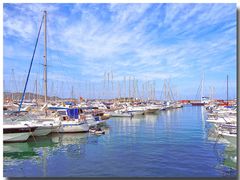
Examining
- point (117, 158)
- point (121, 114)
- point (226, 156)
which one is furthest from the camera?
point (121, 114)

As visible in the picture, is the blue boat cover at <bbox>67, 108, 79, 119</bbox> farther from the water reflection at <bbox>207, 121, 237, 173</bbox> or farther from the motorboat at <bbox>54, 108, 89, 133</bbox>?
the water reflection at <bbox>207, 121, 237, 173</bbox>

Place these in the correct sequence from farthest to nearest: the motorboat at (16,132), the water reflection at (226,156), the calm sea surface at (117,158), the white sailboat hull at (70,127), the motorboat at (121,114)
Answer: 1. the motorboat at (121,114)
2. the white sailboat hull at (70,127)
3. the motorboat at (16,132)
4. the water reflection at (226,156)
5. the calm sea surface at (117,158)

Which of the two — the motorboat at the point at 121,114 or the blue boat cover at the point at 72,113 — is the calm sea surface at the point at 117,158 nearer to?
the blue boat cover at the point at 72,113

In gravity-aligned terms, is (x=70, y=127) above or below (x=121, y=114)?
above

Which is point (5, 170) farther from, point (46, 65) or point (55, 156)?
point (46, 65)

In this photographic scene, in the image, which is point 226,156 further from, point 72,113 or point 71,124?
point 72,113

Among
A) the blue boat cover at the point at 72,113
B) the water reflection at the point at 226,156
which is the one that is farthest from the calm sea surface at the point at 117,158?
the blue boat cover at the point at 72,113

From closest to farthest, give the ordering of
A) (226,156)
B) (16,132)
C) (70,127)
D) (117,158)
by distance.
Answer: (117,158) < (226,156) < (16,132) < (70,127)

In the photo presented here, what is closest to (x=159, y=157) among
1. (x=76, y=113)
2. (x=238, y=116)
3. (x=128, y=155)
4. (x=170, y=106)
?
(x=128, y=155)

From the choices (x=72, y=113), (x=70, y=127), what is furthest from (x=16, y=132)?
(x=72, y=113)

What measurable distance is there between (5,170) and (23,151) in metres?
2.49

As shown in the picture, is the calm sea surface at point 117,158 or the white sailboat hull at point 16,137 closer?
the calm sea surface at point 117,158

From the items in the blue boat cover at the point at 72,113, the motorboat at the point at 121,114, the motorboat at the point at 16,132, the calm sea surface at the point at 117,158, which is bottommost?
the calm sea surface at the point at 117,158

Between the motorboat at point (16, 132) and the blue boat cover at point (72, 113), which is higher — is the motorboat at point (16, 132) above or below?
below
